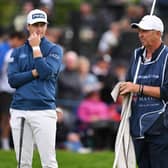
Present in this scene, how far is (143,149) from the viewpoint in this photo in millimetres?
8430

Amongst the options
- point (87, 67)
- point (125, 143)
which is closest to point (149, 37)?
point (125, 143)

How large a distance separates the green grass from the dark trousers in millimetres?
3279

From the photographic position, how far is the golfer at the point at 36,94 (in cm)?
893

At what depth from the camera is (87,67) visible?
54.1 feet

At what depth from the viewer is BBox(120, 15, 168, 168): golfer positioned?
324 inches

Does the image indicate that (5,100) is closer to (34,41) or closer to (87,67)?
(87,67)

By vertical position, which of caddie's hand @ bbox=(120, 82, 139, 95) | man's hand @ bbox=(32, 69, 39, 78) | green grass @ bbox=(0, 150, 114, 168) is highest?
man's hand @ bbox=(32, 69, 39, 78)

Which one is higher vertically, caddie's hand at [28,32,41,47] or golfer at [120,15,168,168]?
caddie's hand at [28,32,41,47]

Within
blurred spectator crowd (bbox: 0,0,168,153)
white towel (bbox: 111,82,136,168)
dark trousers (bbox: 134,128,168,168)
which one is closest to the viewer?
dark trousers (bbox: 134,128,168,168)

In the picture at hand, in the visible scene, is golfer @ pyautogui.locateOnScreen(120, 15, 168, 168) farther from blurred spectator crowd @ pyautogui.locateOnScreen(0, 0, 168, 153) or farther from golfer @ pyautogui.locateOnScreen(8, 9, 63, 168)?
blurred spectator crowd @ pyautogui.locateOnScreen(0, 0, 168, 153)

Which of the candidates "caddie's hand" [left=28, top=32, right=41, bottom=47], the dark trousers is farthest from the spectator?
the dark trousers

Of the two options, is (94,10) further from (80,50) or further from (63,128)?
(63,128)

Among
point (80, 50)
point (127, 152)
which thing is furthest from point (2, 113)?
point (127, 152)

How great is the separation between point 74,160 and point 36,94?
3.58 meters
